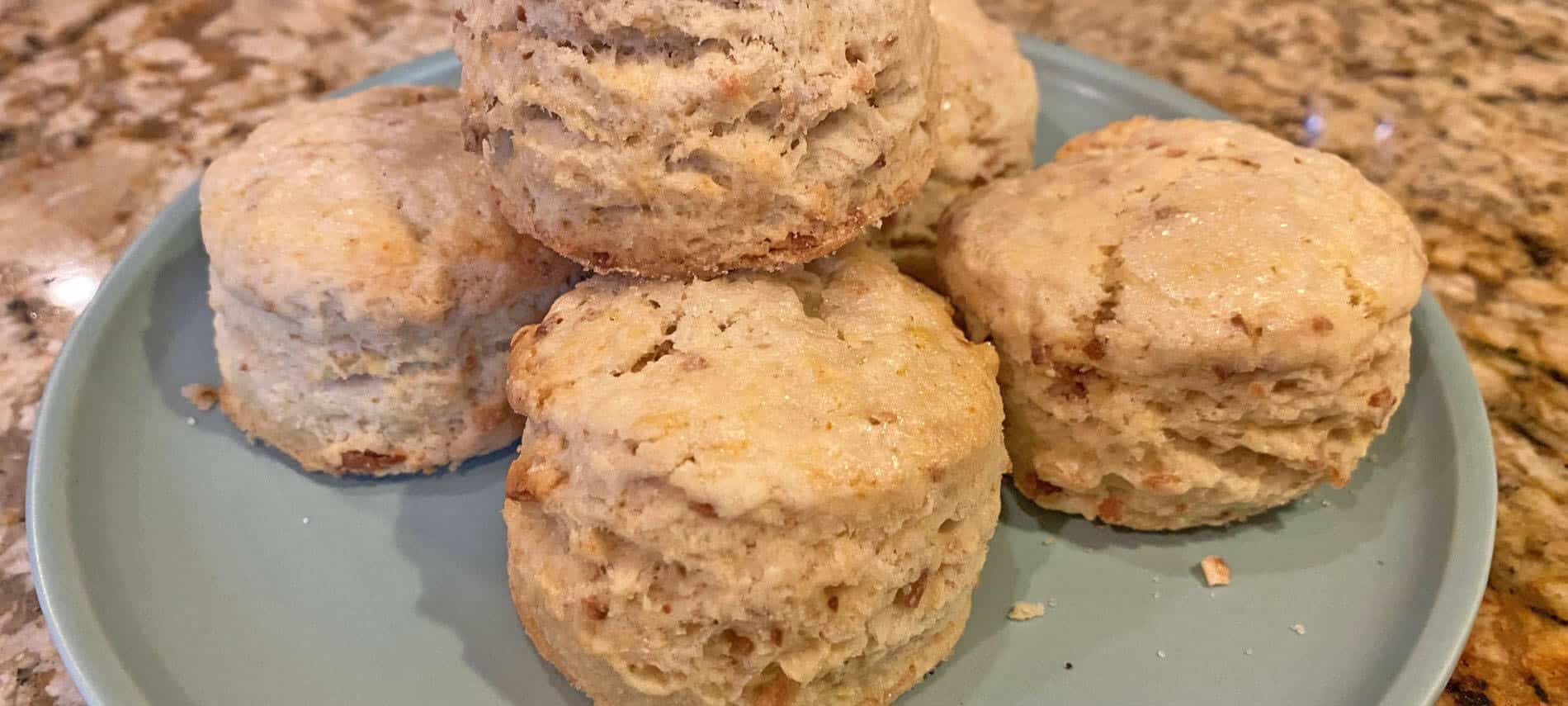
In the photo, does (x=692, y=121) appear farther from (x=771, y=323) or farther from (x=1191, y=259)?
(x=1191, y=259)

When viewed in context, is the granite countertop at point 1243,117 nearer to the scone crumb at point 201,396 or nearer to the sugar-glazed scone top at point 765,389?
the scone crumb at point 201,396

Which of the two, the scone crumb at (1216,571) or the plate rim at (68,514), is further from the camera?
the scone crumb at (1216,571)

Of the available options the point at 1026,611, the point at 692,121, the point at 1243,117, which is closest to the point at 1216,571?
the point at 1026,611

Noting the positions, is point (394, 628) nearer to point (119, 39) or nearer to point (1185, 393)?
point (1185, 393)

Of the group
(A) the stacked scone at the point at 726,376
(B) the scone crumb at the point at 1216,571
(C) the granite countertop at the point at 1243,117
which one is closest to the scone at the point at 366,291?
(A) the stacked scone at the point at 726,376

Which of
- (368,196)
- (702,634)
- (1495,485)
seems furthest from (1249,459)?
(368,196)
